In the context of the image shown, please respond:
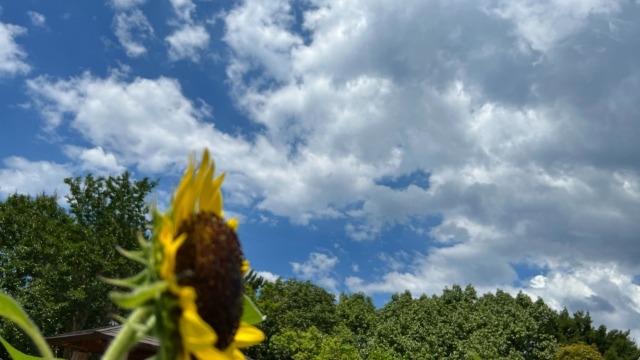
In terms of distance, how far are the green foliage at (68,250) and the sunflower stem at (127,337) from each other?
27.4 m

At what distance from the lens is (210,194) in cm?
92

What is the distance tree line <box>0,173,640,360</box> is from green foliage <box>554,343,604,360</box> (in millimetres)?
50

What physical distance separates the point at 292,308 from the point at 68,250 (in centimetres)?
1336

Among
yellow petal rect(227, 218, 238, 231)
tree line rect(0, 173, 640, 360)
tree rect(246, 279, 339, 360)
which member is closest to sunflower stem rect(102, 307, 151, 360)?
yellow petal rect(227, 218, 238, 231)

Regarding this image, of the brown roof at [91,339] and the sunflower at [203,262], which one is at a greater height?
the brown roof at [91,339]

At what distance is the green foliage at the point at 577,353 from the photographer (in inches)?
1232

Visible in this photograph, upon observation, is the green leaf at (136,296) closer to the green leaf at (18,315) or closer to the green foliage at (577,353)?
the green leaf at (18,315)

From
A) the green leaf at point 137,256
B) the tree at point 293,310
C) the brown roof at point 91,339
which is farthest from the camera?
the tree at point 293,310

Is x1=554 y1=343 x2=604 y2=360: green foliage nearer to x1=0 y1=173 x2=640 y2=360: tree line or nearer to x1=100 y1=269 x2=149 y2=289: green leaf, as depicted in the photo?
x1=0 y1=173 x2=640 y2=360: tree line

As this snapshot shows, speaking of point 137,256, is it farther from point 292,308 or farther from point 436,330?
point 292,308

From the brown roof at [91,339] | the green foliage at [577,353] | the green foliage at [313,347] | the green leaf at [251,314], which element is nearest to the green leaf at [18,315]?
the green leaf at [251,314]

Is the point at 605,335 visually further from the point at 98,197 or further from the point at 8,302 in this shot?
the point at 8,302

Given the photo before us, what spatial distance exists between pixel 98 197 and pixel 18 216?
3600 millimetres

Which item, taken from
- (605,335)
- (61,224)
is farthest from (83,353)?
(605,335)
